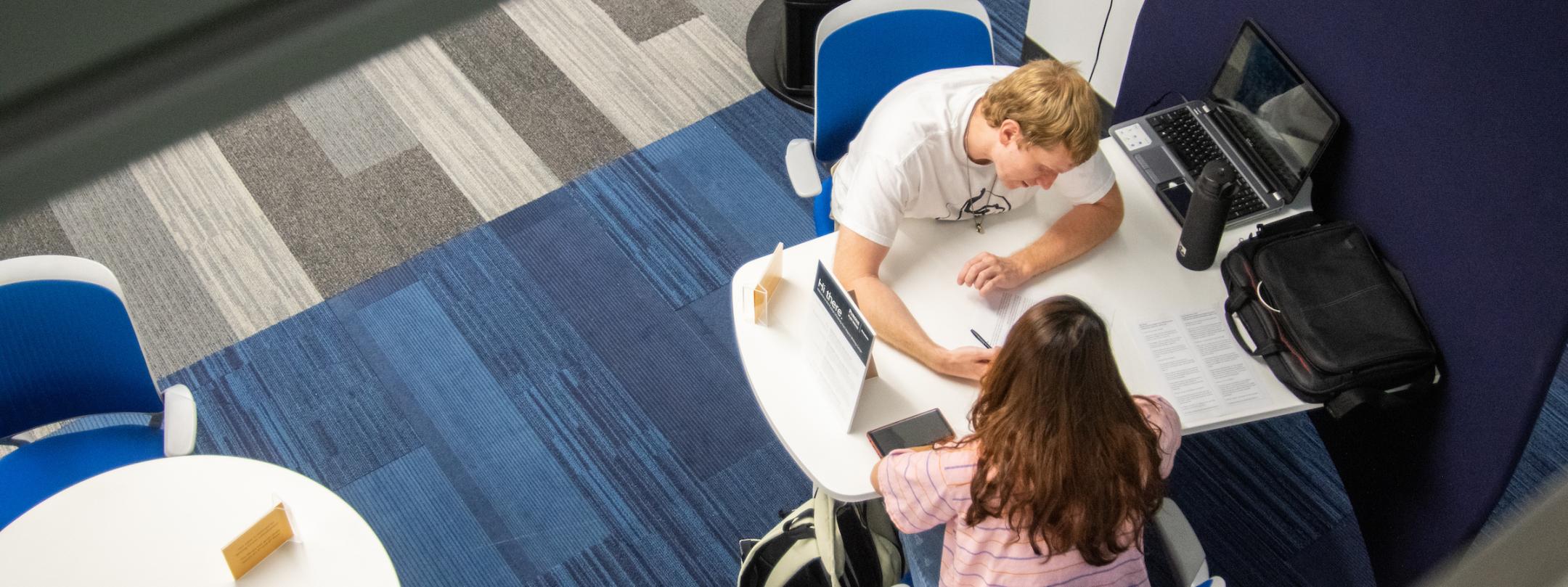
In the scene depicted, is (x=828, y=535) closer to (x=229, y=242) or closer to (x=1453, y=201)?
(x=1453, y=201)

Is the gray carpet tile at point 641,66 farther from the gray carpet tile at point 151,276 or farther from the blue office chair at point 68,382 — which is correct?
the blue office chair at point 68,382

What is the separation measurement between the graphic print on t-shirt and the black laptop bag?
0.42 m

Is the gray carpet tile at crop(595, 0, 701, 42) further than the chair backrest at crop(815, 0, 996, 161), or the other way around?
the gray carpet tile at crop(595, 0, 701, 42)

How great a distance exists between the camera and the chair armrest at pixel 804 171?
92.2 inches

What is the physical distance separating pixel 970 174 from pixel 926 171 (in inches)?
3.8

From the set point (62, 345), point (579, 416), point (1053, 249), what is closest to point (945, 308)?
point (1053, 249)

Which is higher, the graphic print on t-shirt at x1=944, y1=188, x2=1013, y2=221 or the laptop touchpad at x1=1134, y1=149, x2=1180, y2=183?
the laptop touchpad at x1=1134, y1=149, x2=1180, y2=183

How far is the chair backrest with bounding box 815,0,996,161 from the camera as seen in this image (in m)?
2.30

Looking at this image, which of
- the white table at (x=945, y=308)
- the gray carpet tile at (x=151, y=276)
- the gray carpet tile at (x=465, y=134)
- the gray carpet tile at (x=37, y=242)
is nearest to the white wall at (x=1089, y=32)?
the white table at (x=945, y=308)

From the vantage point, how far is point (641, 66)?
11.8ft

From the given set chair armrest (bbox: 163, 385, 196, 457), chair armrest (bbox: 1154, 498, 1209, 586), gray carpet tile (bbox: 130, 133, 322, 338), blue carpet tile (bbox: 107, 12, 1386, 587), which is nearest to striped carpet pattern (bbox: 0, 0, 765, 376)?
gray carpet tile (bbox: 130, 133, 322, 338)

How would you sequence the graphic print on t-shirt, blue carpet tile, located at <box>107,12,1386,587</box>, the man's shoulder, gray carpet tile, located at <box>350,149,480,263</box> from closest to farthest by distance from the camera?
the man's shoulder < the graphic print on t-shirt < blue carpet tile, located at <box>107,12,1386,587</box> < gray carpet tile, located at <box>350,149,480,263</box>

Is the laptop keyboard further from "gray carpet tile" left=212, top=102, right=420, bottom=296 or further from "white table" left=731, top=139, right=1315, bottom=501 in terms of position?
"gray carpet tile" left=212, top=102, right=420, bottom=296

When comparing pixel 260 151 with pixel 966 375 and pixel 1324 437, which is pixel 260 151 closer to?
pixel 966 375
